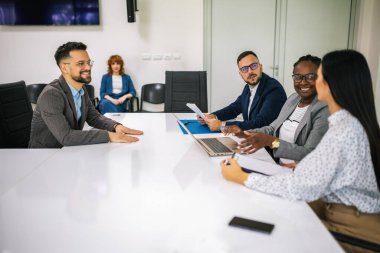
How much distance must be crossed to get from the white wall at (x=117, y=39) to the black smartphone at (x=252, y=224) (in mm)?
4148

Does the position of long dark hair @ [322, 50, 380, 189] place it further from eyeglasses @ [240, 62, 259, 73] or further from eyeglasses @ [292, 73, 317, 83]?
eyeglasses @ [240, 62, 259, 73]

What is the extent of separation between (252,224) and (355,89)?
1.91ft

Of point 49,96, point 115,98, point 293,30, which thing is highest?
point 293,30

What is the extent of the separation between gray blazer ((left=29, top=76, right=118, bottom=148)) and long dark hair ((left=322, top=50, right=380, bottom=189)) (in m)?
1.37

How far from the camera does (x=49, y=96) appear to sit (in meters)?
2.15

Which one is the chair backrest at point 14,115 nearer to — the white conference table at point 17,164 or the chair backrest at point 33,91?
the white conference table at point 17,164

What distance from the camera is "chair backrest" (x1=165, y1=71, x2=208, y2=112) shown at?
12.0 feet

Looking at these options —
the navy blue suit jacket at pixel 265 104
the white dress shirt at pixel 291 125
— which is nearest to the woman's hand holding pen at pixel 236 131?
the white dress shirt at pixel 291 125

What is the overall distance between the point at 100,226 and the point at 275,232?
21.4 inches

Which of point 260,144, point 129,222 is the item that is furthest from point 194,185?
point 260,144

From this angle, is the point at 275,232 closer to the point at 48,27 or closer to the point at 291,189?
the point at 291,189

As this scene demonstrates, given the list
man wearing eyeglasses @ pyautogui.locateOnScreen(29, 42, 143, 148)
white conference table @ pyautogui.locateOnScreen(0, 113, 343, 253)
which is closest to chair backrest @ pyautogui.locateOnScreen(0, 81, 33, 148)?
man wearing eyeglasses @ pyautogui.locateOnScreen(29, 42, 143, 148)

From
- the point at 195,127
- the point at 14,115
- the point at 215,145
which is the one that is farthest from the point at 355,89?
the point at 14,115

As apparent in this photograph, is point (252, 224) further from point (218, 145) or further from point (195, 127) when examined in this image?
point (195, 127)
